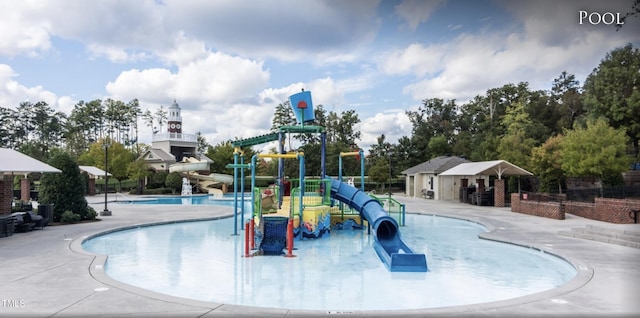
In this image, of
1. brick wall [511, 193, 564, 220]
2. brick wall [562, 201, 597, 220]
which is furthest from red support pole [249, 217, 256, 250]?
brick wall [562, 201, 597, 220]

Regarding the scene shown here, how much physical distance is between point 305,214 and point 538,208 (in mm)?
12482

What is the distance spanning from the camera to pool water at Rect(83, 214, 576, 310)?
8.43 m

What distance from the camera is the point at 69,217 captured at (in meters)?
18.2

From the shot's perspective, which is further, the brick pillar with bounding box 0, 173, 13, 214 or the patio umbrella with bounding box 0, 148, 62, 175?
the brick pillar with bounding box 0, 173, 13, 214

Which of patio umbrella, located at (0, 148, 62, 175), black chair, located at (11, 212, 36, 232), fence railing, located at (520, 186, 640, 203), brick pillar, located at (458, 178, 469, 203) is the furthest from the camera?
brick pillar, located at (458, 178, 469, 203)

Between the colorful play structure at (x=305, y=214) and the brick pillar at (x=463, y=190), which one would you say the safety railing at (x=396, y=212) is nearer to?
the colorful play structure at (x=305, y=214)

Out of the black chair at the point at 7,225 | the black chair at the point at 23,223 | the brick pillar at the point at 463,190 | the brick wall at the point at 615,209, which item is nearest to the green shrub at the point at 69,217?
the black chair at the point at 23,223

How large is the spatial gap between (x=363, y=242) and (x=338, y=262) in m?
3.61

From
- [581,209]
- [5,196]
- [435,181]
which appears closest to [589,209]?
[581,209]

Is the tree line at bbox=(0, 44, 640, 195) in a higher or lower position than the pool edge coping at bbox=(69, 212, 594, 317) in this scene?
higher

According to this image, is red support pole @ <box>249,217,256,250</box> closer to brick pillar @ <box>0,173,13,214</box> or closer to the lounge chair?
the lounge chair

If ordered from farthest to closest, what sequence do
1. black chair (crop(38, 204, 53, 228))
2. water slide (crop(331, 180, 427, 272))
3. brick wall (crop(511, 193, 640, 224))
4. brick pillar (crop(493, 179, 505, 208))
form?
1. brick pillar (crop(493, 179, 505, 208))
2. brick wall (crop(511, 193, 640, 224))
3. black chair (crop(38, 204, 53, 228))
4. water slide (crop(331, 180, 427, 272))

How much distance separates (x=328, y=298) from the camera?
8.33 metres

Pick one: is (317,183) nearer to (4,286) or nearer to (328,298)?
(328,298)
